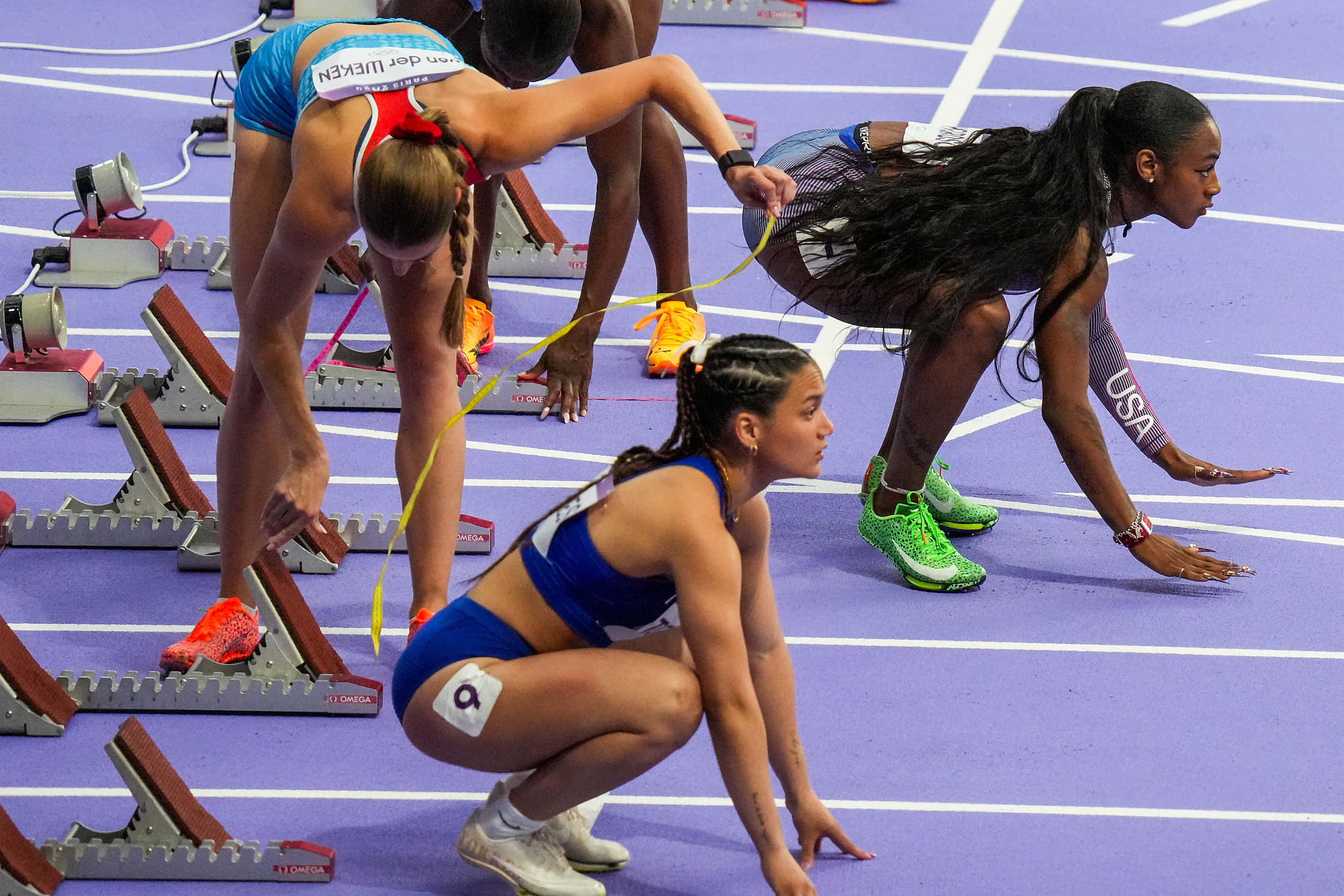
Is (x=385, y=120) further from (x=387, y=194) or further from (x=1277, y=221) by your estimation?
(x=1277, y=221)

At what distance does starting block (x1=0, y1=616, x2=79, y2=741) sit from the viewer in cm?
349

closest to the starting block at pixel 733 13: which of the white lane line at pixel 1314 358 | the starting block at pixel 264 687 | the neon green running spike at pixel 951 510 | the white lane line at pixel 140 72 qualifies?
the white lane line at pixel 140 72

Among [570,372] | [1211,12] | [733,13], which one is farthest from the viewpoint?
[1211,12]

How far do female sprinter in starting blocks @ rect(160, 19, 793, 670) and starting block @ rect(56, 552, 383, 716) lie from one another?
0.10m

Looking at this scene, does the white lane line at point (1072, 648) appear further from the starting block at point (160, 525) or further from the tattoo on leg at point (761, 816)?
the tattoo on leg at point (761, 816)

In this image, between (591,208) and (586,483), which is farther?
(591,208)

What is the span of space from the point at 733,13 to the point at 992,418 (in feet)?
12.6

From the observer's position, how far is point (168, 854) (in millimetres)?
3086

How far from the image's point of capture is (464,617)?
9.72 feet

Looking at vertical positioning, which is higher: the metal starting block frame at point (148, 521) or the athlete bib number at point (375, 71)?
the athlete bib number at point (375, 71)

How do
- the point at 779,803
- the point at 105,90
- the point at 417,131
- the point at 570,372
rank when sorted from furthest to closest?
the point at 105,90
the point at 570,372
the point at 779,803
the point at 417,131

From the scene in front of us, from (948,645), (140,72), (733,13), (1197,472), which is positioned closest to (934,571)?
(948,645)

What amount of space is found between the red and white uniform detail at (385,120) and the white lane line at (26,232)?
3306 millimetres

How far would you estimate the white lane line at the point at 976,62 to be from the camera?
7168 mm
